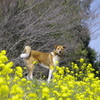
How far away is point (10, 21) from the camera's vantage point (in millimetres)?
11109

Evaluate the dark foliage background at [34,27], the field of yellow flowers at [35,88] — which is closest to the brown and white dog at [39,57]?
the dark foliage background at [34,27]

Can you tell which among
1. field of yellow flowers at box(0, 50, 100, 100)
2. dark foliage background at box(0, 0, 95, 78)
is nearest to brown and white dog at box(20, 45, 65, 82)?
dark foliage background at box(0, 0, 95, 78)

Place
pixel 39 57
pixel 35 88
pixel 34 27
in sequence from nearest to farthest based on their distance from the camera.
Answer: pixel 35 88 → pixel 39 57 → pixel 34 27

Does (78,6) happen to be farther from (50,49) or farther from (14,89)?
(14,89)

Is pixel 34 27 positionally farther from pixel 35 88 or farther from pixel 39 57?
pixel 35 88

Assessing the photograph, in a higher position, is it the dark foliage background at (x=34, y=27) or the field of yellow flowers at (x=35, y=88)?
the dark foliage background at (x=34, y=27)

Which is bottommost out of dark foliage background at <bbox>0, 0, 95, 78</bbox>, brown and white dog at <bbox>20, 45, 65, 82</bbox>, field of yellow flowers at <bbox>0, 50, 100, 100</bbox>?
field of yellow flowers at <bbox>0, 50, 100, 100</bbox>

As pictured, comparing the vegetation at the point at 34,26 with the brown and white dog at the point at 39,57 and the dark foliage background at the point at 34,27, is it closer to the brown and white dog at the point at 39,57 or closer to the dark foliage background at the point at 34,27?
the dark foliage background at the point at 34,27

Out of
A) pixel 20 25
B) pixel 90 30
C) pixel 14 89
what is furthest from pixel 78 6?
pixel 14 89

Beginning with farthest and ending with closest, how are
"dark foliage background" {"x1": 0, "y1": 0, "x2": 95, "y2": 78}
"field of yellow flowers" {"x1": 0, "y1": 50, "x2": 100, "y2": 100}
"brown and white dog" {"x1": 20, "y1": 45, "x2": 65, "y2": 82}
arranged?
"dark foliage background" {"x1": 0, "y1": 0, "x2": 95, "y2": 78} → "brown and white dog" {"x1": 20, "y1": 45, "x2": 65, "y2": 82} → "field of yellow flowers" {"x1": 0, "y1": 50, "x2": 100, "y2": 100}

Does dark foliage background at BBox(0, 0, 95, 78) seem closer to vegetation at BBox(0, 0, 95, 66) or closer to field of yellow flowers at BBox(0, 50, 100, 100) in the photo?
vegetation at BBox(0, 0, 95, 66)

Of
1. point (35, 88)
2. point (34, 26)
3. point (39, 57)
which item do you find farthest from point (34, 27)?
point (35, 88)

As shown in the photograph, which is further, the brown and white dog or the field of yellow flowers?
the brown and white dog

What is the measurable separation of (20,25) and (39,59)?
2.66 metres
